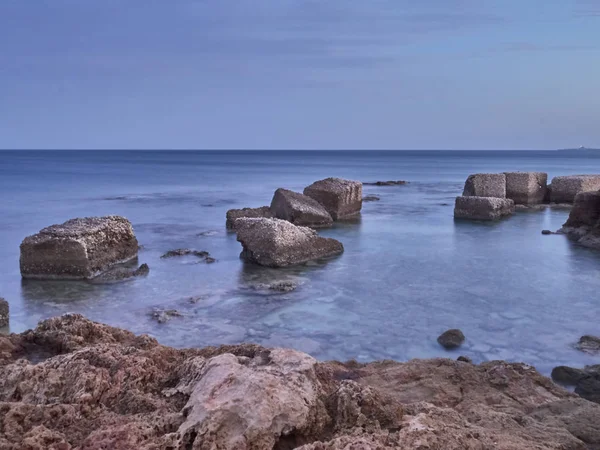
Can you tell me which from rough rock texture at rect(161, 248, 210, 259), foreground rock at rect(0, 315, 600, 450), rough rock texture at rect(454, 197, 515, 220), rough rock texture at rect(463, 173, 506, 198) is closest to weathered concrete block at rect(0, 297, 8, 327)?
foreground rock at rect(0, 315, 600, 450)

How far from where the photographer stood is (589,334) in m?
5.88

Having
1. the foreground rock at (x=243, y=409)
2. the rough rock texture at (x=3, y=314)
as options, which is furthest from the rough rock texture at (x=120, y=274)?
the foreground rock at (x=243, y=409)

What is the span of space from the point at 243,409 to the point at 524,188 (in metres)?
15.8

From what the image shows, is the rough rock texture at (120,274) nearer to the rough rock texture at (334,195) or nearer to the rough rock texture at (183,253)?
the rough rock texture at (183,253)

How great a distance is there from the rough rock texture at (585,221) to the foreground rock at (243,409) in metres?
8.47

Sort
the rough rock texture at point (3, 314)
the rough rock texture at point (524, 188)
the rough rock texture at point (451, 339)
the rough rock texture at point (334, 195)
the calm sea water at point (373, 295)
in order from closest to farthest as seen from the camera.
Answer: the rough rock texture at point (451, 339), the calm sea water at point (373, 295), the rough rock texture at point (3, 314), the rough rock texture at point (334, 195), the rough rock texture at point (524, 188)

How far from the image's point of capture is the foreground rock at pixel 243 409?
225 centimetres

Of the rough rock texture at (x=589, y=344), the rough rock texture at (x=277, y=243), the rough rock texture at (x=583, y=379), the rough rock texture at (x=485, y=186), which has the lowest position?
the rough rock texture at (x=589, y=344)

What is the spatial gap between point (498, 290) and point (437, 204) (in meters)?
11.2

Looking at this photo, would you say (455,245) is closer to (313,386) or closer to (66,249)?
(66,249)

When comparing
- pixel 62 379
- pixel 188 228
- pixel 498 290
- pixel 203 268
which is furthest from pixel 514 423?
pixel 188 228

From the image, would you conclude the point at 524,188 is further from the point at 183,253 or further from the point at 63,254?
the point at 63,254

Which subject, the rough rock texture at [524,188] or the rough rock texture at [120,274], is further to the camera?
the rough rock texture at [524,188]

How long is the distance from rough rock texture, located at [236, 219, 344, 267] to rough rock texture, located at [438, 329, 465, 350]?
3440mm
